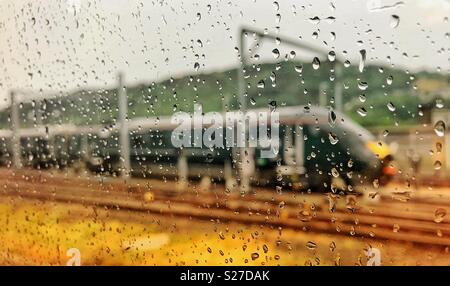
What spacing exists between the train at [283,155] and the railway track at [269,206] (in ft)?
0.19

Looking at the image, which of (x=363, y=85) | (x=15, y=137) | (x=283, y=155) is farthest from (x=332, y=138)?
(x=15, y=137)

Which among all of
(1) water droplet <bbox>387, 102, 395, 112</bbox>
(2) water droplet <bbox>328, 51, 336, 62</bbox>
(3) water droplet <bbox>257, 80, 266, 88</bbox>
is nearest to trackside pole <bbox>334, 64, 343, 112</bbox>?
(2) water droplet <bbox>328, 51, 336, 62</bbox>

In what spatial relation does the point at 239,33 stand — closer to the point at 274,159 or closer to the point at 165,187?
the point at 274,159

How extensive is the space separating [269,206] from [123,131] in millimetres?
727

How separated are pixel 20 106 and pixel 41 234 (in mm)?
679

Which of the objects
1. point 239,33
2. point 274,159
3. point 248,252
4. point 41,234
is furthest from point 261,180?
point 41,234

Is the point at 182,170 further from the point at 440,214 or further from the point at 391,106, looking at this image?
the point at 440,214

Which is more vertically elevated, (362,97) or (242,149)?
(362,97)

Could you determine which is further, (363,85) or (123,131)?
(123,131)

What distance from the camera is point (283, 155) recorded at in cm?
190

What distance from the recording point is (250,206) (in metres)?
1.91

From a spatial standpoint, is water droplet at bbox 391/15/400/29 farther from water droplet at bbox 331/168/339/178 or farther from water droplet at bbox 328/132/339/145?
water droplet at bbox 331/168/339/178

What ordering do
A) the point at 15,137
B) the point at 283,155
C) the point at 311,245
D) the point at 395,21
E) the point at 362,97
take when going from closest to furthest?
the point at 395,21, the point at 362,97, the point at 311,245, the point at 283,155, the point at 15,137

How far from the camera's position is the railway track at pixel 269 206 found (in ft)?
5.62
